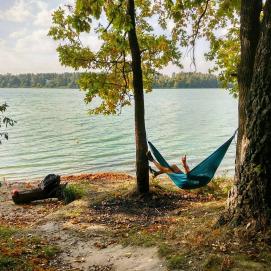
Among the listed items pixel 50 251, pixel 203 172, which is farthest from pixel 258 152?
pixel 50 251

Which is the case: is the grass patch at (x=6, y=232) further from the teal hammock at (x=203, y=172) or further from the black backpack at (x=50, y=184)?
the black backpack at (x=50, y=184)

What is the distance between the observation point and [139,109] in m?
11.0

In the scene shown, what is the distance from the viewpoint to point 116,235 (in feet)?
27.1

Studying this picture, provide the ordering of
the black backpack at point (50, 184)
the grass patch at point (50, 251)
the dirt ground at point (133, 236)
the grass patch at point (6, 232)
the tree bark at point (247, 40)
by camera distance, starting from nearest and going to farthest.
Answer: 1. the dirt ground at point (133, 236)
2. the tree bark at point (247, 40)
3. the grass patch at point (50, 251)
4. the grass patch at point (6, 232)
5. the black backpack at point (50, 184)

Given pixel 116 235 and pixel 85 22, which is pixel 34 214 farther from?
pixel 85 22

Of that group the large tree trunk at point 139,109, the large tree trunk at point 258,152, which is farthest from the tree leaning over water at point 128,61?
the large tree trunk at point 258,152

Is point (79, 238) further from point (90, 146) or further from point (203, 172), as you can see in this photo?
point (90, 146)

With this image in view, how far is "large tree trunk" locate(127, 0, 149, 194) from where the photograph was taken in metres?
10.7

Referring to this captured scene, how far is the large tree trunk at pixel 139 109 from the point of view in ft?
35.2

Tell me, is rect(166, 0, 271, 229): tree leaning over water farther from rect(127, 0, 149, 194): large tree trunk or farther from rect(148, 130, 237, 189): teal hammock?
rect(127, 0, 149, 194): large tree trunk

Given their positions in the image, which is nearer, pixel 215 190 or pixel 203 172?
pixel 203 172

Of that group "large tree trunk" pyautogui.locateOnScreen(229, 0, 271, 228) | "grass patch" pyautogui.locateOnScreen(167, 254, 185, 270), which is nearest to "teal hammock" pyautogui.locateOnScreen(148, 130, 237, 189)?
"large tree trunk" pyautogui.locateOnScreen(229, 0, 271, 228)

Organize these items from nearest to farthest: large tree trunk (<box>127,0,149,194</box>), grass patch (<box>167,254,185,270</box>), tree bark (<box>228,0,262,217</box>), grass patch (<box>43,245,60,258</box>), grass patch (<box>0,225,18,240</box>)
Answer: grass patch (<box>167,254,185,270</box>) < tree bark (<box>228,0,262,217</box>) < grass patch (<box>43,245,60,258</box>) < grass patch (<box>0,225,18,240</box>) < large tree trunk (<box>127,0,149,194</box>)

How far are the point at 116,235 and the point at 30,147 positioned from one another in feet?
76.6
